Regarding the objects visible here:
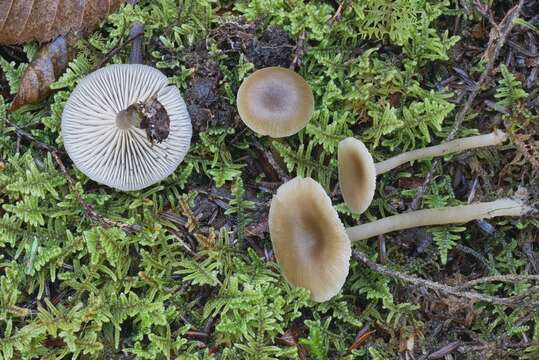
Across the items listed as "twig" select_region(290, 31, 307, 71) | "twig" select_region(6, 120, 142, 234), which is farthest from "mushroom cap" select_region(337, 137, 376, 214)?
"twig" select_region(6, 120, 142, 234)

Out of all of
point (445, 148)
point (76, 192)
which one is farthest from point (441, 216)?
point (76, 192)

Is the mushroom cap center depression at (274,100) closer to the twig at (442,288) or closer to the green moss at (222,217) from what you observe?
the green moss at (222,217)

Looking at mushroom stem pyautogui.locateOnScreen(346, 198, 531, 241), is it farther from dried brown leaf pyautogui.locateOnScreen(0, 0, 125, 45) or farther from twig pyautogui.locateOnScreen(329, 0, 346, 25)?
dried brown leaf pyautogui.locateOnScreen(0, 0, 125, 45)

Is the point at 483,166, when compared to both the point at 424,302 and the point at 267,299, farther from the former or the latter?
the point at 267,299

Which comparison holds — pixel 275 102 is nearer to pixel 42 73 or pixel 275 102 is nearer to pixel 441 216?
pixel 441 216

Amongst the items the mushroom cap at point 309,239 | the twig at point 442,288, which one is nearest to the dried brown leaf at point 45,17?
the mushroom cap at point 309,239

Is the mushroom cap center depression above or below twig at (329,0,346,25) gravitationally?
below

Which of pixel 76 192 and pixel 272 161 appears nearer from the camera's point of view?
pixel 76 192
